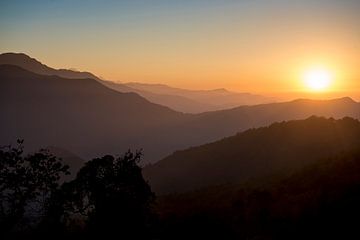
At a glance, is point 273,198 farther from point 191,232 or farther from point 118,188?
point 118,188

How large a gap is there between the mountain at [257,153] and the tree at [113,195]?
43830mm

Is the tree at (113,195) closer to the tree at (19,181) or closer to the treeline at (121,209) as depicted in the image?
the treeline at (121,209)

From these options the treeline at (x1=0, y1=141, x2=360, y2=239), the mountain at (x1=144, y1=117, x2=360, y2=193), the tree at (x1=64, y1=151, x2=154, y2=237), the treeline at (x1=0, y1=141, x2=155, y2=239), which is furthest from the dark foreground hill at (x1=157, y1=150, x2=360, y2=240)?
the mountain at (x1=144, y1=117, x2=360, y2=193)

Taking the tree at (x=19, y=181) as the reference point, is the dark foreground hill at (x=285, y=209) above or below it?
below

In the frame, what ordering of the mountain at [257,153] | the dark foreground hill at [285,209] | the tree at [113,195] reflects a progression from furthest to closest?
the mountain at [257,153] < the dark foreground hill at [285,209] < the tree at [113,195]

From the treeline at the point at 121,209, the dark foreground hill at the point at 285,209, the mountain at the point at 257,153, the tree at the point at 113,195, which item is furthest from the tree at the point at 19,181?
the mountain at the point at 257,153

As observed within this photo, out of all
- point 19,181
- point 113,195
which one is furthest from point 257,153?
point 19,181

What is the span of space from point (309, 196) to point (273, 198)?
5137 millimetres

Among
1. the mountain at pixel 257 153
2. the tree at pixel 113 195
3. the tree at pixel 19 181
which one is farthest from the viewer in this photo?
the mountain at pixel 257 153

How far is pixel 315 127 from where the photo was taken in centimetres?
8081

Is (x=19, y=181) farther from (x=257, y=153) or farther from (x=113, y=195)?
(x=257, y=153)

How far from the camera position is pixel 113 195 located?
2261 cm

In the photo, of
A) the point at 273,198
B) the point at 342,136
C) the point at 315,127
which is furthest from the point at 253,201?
the point at 315,127

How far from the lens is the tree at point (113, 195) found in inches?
870
